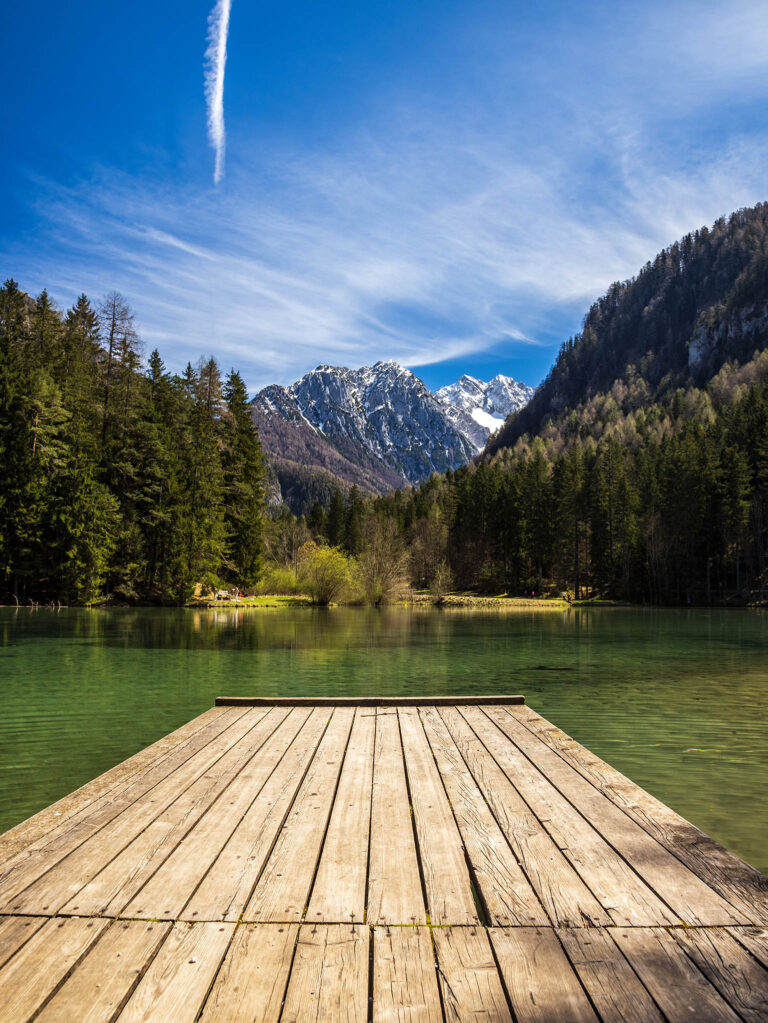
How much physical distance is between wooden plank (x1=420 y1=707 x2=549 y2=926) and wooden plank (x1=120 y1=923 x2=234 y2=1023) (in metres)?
1.07

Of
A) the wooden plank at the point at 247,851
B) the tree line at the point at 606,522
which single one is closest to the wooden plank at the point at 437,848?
the wooden plank at the point at 247,851

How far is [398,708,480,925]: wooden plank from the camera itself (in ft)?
8.98

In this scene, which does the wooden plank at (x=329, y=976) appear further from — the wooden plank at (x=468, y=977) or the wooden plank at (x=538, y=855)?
the wooden plank at (x=538, y=855)

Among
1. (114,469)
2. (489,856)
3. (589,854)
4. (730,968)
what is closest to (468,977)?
(730,968)

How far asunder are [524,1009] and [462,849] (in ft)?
4.48

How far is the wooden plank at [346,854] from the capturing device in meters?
2.73

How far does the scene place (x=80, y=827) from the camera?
373 cm

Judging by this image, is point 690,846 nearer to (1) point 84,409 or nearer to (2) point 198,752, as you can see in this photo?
(2) point 198,752

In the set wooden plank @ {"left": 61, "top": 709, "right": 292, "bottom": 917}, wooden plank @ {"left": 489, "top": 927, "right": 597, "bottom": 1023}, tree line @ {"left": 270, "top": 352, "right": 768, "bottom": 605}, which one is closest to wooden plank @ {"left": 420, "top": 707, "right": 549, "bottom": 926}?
Answer: wooden plank @ {"left": 489, "top": 927, "right": 597, "bottom": 1023}

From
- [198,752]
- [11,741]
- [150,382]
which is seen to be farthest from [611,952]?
[150,382]

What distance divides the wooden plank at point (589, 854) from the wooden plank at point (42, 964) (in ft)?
6.63

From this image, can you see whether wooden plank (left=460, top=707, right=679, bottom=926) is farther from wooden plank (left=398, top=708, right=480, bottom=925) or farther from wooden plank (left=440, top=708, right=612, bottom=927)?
wooden plank (left=398, top=708, right=480, bottom=925)

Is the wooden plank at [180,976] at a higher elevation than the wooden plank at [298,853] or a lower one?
higher

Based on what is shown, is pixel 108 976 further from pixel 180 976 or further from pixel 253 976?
pixel 253 976
